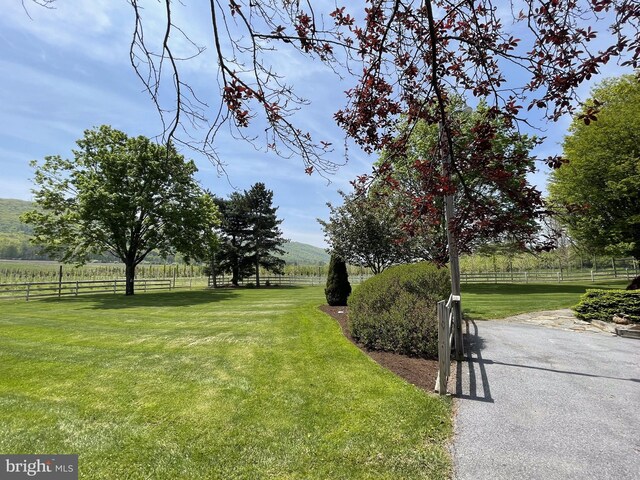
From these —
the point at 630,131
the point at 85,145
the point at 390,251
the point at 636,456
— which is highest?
the point at 85,145

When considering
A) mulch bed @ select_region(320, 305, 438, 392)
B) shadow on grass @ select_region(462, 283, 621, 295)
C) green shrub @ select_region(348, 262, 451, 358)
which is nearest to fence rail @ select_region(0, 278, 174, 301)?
green shrub @ select_region(348, 262, 451, 358)

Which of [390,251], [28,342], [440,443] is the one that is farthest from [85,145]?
[440,443]

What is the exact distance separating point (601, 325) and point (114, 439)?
11518mm

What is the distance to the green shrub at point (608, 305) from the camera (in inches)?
347

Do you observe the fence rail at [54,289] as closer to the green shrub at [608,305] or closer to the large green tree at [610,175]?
the green shrub at [608,305]

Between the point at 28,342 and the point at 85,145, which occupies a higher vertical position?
the point at 85,145

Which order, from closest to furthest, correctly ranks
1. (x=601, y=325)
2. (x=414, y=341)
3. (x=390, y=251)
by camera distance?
(x=414, y=341), (x=601, y=325), (x=390, y=251)

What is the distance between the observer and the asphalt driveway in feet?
10.1

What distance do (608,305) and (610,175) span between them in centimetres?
1336

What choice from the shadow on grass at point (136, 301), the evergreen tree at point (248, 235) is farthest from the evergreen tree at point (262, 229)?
the shadow on grass at point (136, 301)

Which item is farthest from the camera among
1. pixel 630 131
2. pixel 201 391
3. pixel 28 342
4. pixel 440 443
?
pixel 630 131

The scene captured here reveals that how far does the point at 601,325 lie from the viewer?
9.04m

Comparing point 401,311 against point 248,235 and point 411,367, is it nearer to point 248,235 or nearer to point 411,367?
point 411,367

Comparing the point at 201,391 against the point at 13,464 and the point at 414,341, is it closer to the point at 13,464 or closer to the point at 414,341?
the point at 13,464
